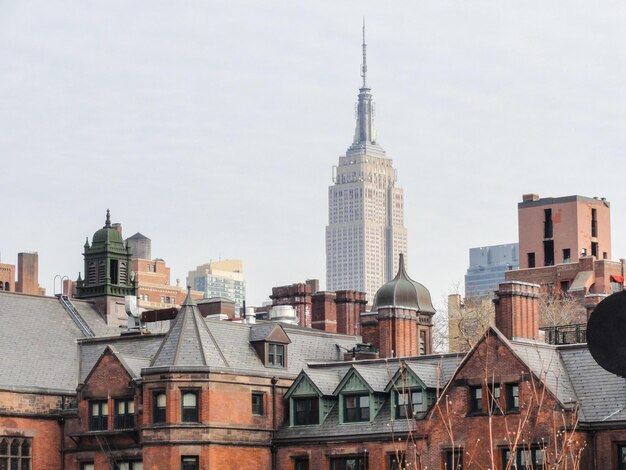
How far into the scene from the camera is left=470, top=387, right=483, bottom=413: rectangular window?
198ft

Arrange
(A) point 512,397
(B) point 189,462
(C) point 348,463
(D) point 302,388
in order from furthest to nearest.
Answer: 1. (D) point 302,388
2. (C) point 348,463
3. (B) point 189,462
4. (A) point 512,397

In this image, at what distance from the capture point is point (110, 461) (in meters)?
67.9

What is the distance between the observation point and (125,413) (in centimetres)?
6731

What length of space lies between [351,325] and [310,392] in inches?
1072

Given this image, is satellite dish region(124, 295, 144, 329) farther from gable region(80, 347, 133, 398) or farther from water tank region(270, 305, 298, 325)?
water tank region(270, 305, 298, 325)

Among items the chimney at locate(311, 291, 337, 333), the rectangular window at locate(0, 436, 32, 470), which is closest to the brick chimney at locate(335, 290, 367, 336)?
the chimney at locate(311, 291, 337, 333)

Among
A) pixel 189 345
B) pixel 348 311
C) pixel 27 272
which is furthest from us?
pixel 27 272

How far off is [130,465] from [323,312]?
35365mm

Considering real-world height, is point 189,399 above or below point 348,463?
above

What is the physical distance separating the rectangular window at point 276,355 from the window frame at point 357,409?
5008 millimetres

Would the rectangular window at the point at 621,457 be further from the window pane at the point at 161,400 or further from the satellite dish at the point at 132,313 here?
the satellite dish at the point at 132,313

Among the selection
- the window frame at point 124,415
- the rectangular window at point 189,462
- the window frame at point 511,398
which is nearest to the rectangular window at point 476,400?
the window frame at point 511,398

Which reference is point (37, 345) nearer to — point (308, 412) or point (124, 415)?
point (124, 415)

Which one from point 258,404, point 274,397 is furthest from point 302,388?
point 258,404
